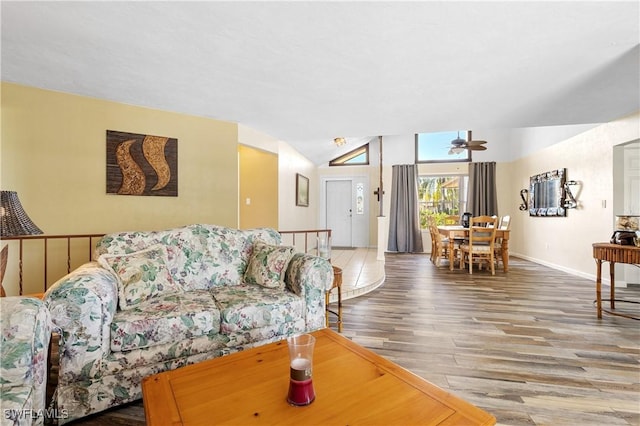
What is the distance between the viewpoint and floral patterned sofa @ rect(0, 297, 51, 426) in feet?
3.49

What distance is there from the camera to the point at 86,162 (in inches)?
117

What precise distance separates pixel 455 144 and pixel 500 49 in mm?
3790

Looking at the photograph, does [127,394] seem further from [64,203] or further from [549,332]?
[549,332]

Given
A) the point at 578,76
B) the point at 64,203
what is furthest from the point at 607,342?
the point at 64,203

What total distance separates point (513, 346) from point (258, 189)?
413 cm

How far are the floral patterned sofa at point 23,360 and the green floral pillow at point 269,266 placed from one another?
132 cm

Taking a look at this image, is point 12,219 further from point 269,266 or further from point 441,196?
point 441,196

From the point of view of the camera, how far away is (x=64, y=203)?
2861 millimetres

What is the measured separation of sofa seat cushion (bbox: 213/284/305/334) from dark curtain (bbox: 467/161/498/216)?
6629mm

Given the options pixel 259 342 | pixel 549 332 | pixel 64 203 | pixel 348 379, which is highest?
pixel 64 203

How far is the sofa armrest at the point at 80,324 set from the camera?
1.50 metres

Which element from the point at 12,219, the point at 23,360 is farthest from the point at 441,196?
the point at 23,360

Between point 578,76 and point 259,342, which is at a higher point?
point 578,76

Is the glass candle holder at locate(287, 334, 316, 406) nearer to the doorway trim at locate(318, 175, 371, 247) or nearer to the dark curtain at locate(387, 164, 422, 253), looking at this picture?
the dark curtain at locate(387, 164, 422, 253)
